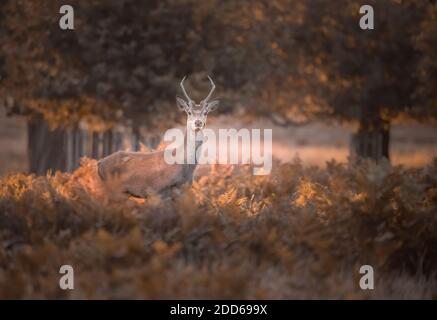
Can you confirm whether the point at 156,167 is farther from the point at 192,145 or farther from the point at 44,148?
the point at 44,148

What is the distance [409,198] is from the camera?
9.62 m

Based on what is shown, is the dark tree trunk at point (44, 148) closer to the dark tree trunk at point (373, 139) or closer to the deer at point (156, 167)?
the dark tree trunk at point (373, 139)

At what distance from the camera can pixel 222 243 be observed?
895 cm

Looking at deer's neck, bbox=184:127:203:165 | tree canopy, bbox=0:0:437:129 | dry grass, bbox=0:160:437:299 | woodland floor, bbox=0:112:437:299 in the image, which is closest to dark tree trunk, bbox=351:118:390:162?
tree canopy, bbox=0:0:437:129

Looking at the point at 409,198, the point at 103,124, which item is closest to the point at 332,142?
the point at 103,124

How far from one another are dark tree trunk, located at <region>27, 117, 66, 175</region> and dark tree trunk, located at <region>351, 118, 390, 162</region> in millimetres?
9647

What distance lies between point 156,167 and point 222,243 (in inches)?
115

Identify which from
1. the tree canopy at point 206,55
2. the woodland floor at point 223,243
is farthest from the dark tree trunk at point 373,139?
the woodland floor at point 223,243

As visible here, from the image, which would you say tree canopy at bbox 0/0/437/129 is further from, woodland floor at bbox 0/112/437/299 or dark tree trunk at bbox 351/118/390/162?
woodland floor at bbox 0/112/437/299

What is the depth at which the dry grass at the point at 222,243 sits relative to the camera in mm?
7785

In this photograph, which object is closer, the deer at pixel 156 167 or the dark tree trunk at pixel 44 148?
the deer at pixel 156 167

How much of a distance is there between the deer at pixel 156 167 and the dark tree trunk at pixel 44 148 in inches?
451
